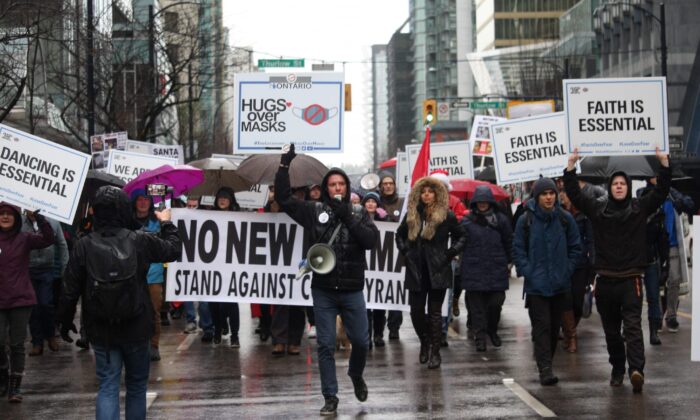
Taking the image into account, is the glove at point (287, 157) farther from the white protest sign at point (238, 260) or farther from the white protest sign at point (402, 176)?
the white protest sign at point (402, 176)

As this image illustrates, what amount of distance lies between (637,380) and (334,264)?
2.69 meters

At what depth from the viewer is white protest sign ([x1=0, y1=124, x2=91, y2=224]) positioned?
11031 mm

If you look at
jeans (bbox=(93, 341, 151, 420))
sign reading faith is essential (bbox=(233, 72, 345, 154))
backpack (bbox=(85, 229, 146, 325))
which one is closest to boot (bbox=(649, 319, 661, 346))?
sign reading faith is essential (bbox=(233, 72, 345, 154))

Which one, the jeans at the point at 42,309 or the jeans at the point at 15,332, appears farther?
the jeans at the point at 42,309

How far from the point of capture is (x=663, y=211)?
15102 millimetres

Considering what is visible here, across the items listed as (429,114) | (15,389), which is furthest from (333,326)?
(429,114)

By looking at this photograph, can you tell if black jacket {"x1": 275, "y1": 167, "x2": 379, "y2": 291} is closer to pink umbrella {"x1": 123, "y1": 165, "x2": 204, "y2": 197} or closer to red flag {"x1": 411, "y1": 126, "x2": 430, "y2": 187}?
red flag {"x1": 411, "y1": 126, "x2": 430, "y2": 187}

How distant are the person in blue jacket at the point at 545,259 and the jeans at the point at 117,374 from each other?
4.43 m

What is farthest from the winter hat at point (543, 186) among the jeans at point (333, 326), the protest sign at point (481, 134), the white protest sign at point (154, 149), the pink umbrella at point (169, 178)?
the protest sign at point (481, 134)

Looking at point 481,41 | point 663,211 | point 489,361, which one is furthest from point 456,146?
point 481,41

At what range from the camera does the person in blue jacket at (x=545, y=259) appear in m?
11.4

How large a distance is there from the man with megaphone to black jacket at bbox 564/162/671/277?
6.51ft

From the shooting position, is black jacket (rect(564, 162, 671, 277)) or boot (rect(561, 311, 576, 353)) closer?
black jacket (rect(564, 162, 671, 277))

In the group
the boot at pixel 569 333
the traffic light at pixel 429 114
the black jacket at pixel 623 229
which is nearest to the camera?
the black jacket at pixel 623 229
